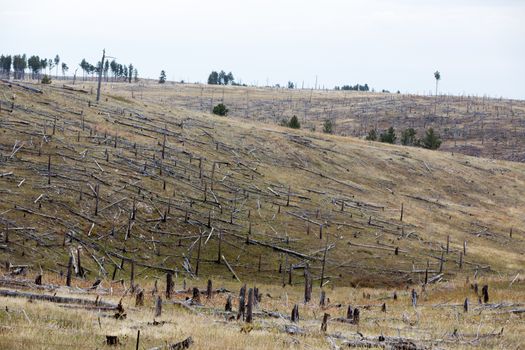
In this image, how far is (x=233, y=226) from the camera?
2297 inches

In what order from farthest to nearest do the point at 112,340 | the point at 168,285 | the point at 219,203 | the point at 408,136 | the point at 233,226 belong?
the point at 408,136, the point at 219,203, the point at 233,226, the point at 168,285, the point at 112,340

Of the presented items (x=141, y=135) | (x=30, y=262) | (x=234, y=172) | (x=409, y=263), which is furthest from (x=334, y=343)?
(x=141, y=135)

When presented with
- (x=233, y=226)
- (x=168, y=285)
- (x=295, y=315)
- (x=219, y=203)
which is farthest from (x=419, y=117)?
(x=295, y=315)

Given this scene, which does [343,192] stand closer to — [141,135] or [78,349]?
[141,135]

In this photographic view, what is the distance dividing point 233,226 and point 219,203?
4645mm

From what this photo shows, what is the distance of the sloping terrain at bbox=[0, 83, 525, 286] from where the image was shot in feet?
167

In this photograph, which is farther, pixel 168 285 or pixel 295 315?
pixel 168 285

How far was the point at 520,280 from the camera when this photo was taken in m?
45.4

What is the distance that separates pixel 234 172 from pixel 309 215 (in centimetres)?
1114

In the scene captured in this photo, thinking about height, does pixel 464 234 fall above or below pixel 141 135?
below

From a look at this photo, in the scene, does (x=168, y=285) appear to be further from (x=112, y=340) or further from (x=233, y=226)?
(x=233, y=226)

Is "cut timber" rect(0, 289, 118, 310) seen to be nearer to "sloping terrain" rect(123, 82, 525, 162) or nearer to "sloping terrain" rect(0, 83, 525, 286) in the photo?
"sloping terrain" rect(0, 83, 525, 286)

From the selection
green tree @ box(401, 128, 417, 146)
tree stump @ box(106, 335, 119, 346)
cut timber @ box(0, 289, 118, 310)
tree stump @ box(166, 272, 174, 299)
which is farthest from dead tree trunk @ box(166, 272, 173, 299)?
green tree @ box(401, 128, 417, 146)

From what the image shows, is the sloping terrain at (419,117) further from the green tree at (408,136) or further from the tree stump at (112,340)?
the tree stump at (112,340)
